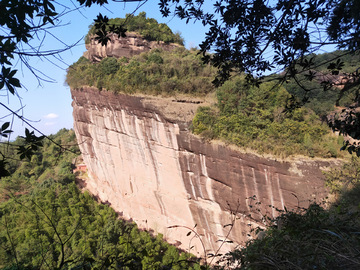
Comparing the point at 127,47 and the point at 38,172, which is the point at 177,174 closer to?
the point at 127,47

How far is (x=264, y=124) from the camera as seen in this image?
8531 mm

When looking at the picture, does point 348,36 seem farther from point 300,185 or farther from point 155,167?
point 155,167

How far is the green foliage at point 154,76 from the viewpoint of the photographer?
1126cm

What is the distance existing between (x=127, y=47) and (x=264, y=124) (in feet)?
46.0

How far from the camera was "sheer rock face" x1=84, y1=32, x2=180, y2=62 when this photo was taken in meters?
18.0

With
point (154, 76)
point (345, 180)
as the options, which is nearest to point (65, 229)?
point (154, 76)

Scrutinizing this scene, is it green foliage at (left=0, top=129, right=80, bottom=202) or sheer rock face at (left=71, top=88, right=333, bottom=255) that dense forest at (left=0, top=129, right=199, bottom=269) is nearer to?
green foliage at (left=0, top=129, right=80, bottom=202)

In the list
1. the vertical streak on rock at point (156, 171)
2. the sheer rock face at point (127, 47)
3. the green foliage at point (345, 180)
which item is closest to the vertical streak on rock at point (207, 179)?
the vertical streak on rock at point (156, 171)

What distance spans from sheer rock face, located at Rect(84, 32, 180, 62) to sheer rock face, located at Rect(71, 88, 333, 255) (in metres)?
4.40

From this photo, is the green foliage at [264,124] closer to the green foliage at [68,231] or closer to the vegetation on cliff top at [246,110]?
the vegetation on cliff top at [246,110]

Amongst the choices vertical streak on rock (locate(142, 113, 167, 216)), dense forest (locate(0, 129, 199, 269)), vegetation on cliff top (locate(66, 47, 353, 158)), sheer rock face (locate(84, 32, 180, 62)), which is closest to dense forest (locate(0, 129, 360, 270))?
dense forest (locate(0, 129, 199, 269))

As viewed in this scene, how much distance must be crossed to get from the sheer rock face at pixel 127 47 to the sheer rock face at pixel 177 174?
4400mm

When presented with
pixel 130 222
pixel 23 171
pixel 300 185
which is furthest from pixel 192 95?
pixel 23 171

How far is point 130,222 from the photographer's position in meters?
14.7
